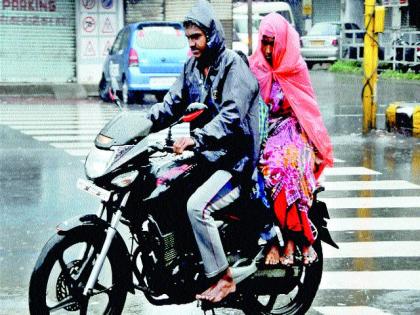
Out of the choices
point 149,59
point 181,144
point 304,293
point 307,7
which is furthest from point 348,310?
point 307,7

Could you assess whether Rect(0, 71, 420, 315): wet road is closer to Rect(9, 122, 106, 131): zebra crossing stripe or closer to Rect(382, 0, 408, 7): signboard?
Rect(9, 122, 106, 131): zebra crossing stripe

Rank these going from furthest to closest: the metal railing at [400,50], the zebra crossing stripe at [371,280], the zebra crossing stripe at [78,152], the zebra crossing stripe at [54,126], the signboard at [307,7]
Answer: the signboard at [307,7]
the metal railing at [400,50]
the zebra crossing stripe at [54,126]
the zebra crossing stripe at [78,152]
the zebra crossing stripe at [371,280]

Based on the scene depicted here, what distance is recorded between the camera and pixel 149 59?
22188mm

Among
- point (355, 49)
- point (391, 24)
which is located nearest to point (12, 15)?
point (355, 49)

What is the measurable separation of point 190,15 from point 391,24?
113ft

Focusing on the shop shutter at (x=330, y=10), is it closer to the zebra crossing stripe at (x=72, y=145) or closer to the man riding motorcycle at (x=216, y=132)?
the zebra crossing stripe at (x=72, y=145)

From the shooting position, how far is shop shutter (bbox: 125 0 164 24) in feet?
92.6

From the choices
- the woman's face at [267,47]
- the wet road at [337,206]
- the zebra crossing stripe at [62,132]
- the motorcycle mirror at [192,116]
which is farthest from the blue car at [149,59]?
the motorcycle mirror at [192,116]

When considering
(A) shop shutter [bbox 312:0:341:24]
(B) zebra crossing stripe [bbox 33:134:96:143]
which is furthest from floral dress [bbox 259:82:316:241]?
(A) shop shutter [bbox 312:0:341:24]

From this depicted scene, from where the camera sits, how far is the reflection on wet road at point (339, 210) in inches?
→ 272

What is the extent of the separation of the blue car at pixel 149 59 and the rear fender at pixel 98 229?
16.3 m

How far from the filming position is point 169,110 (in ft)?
19.8

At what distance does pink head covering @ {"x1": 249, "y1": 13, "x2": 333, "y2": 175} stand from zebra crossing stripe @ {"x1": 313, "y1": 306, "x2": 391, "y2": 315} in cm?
101

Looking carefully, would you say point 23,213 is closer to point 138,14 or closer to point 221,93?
point 221,93
